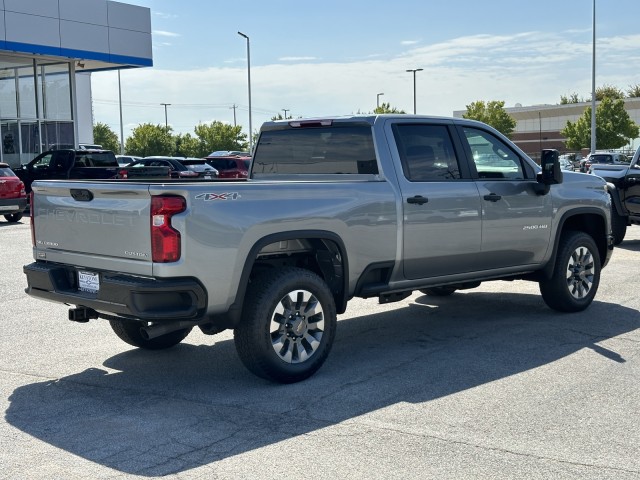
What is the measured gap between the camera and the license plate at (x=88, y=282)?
20.0ft

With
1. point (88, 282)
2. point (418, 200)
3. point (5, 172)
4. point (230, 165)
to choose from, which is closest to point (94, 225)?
point (88, 282)

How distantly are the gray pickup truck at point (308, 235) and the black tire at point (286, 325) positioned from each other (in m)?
0.01

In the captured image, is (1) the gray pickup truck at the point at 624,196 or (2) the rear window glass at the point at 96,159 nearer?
(1) the gray pickup truck at the point at 624,196

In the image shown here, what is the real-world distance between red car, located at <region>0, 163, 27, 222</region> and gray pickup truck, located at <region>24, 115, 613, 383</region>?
14546 mm

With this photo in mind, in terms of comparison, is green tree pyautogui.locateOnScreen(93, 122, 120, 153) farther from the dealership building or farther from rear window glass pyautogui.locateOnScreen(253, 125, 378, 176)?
rear window glass pyautogui.locateOnScreen(253, 125, 378, 176)

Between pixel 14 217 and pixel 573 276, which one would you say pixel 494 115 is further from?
pixel 573 276

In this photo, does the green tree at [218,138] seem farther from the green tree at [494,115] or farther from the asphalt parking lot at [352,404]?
the asphalt parking lot at [352,404]

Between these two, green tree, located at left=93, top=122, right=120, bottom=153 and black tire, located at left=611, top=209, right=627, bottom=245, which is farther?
green tree, located at left=93, top=122, right=120, bottom=153

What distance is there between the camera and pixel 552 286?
Answer: 8695mm

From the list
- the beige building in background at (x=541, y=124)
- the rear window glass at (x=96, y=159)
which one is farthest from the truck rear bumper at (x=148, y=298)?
the beige building in background at (x=541, y=124)

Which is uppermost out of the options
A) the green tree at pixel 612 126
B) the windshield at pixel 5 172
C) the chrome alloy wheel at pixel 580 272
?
the green tree at pixel 612 126

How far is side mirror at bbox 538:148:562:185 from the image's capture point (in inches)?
319

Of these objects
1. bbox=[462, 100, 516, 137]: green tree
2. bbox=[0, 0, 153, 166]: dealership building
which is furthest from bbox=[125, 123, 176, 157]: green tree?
bbox=[0, 0, 153, 166]: dealership building

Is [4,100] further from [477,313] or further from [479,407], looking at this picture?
[479,407]
